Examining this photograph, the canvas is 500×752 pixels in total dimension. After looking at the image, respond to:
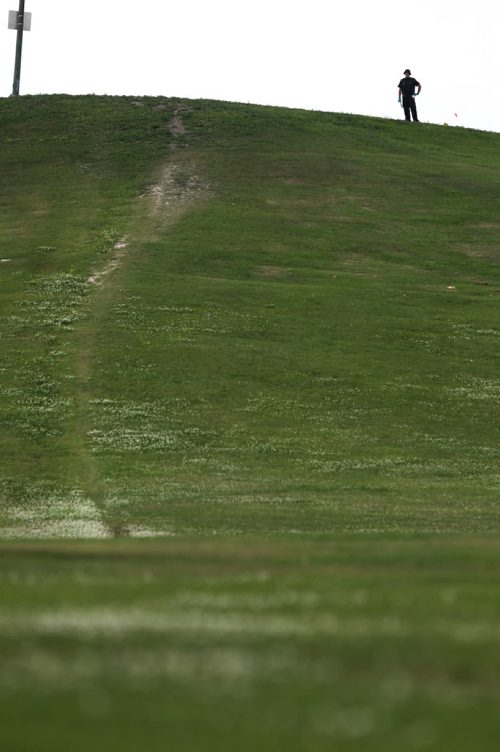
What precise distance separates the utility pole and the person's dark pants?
26.5m

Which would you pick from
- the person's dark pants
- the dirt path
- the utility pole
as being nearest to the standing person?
the person's dark pants

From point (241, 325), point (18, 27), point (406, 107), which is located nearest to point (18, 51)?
point (18, 27)

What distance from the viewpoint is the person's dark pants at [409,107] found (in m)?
85.4

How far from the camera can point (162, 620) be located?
10898 millimetres

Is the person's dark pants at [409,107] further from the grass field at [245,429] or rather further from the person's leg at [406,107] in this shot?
the grass field at [245,429]

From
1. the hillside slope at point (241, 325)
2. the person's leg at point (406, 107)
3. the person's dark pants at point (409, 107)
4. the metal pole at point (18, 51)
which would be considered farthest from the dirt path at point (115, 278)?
the person's dark pants at point (409, 107)

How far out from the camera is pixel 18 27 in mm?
87188

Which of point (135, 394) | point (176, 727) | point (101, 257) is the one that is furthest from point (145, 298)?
point (176, 727)

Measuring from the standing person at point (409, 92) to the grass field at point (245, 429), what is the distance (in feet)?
6.96

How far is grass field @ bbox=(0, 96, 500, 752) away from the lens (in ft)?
28.7

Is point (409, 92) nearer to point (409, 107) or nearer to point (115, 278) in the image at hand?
point (409, 107)

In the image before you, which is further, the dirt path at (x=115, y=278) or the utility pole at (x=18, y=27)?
the utility pole at (x=18, y=27)

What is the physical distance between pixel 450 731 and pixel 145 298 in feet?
138

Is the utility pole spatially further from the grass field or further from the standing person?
the standing person
